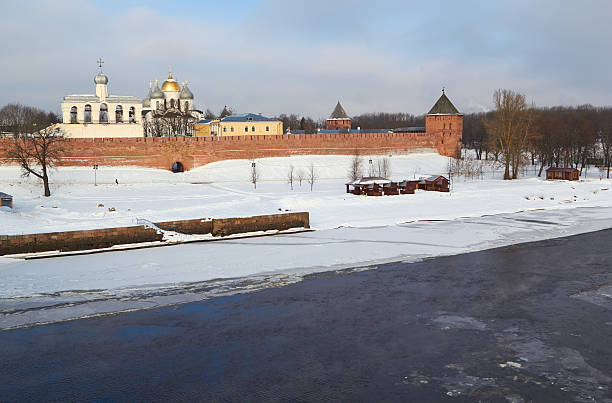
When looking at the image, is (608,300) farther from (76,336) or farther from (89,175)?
(89,175)

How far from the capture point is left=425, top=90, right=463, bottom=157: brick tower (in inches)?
1554

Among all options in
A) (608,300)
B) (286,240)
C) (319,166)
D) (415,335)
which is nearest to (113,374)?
(415,335)

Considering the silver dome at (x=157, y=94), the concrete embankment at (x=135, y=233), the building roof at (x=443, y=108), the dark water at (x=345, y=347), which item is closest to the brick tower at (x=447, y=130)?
the building roof at (x=443, y=108)

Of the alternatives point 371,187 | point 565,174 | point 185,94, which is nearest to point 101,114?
point 185,94

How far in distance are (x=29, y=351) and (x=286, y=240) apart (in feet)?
27.2

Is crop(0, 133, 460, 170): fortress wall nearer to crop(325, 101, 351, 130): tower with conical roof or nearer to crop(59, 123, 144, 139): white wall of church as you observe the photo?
crop(59, 123, 144, 139): white wall of church

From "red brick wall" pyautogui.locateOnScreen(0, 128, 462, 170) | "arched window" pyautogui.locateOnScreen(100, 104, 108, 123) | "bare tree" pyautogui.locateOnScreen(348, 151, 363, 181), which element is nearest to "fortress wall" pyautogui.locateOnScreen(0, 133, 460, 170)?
"red brick wall" pyautogui.locateOnScreen(0, 128, 462, 170)

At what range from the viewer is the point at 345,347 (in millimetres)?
7062

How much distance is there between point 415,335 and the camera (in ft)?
24.5

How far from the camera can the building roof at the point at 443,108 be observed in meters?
39.7

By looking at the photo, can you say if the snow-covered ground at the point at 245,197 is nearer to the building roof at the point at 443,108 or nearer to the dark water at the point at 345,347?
the building roof at the point at 443,108

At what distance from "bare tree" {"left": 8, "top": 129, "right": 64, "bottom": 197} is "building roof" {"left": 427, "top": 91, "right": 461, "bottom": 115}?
2509 cm

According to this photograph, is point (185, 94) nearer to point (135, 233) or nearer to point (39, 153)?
point (39, 153)

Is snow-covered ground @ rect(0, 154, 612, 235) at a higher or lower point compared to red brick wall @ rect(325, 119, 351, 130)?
lower
